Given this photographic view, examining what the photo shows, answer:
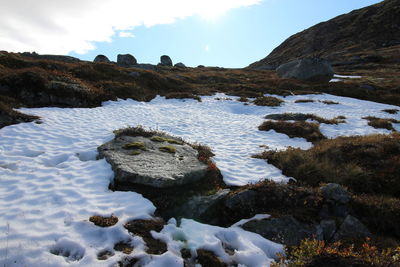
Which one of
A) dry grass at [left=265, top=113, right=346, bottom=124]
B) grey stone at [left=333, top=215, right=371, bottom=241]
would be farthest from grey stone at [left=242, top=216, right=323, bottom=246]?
dry grass at [left=265, top=113, right=346, bottom=124]

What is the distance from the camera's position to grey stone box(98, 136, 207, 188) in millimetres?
7789

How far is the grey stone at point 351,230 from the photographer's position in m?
6.42

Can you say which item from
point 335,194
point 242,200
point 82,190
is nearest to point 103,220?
point 82,190

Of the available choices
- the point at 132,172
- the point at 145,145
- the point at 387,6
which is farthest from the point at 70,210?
the point at 387,6

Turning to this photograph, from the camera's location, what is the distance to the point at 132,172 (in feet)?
25.8

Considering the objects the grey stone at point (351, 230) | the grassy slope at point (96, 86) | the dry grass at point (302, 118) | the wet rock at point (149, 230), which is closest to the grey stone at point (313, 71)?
the grassy slope at point (96, 86)

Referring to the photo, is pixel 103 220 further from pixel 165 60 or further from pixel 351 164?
pixel 165 60

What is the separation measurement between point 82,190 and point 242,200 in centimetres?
465

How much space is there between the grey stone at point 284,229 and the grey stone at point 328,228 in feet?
0.36

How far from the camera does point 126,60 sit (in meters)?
50.0

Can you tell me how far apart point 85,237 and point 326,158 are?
905 cm

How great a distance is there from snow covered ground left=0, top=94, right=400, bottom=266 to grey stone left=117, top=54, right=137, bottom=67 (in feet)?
117

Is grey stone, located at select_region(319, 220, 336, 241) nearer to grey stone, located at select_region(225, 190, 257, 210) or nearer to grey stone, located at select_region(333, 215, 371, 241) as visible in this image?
grey stone, located at select_region(333, 215, 371, 241)

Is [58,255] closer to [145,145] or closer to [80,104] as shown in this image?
[145,145]
